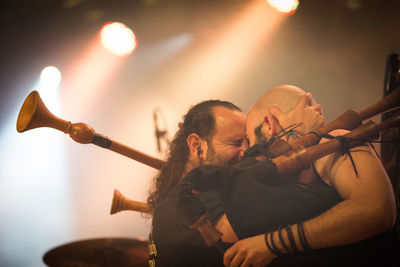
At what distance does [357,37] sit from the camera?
5.18 ft

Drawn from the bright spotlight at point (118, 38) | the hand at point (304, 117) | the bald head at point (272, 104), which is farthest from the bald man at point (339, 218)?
the bright spotlight at point (118, 38)

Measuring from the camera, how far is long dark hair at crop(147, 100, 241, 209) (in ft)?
4.33

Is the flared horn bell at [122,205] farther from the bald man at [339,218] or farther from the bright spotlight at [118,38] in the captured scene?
the bright spotlight at [118,38]

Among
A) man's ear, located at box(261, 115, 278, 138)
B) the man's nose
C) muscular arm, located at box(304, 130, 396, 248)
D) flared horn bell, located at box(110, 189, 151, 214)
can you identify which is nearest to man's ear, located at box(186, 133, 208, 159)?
the man's nose

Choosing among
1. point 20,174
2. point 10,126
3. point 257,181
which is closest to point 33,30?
point 10,126

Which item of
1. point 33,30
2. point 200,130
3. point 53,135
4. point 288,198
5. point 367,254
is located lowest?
point 367,254

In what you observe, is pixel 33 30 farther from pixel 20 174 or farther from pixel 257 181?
pixel 257 181

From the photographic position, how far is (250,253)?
907 mm

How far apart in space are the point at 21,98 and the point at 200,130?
2166mm

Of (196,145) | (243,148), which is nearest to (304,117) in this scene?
(243,148)

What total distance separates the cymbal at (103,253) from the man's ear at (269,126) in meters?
1.62

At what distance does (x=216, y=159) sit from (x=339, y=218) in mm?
485

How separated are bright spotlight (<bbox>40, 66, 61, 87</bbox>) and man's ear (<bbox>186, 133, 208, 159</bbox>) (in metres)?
2.10

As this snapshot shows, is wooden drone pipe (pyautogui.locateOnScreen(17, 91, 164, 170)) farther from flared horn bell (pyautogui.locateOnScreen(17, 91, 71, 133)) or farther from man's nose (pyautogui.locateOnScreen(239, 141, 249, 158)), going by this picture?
man's nose (pyautogui.locateOnScreen(239, 141, 249, 158))
